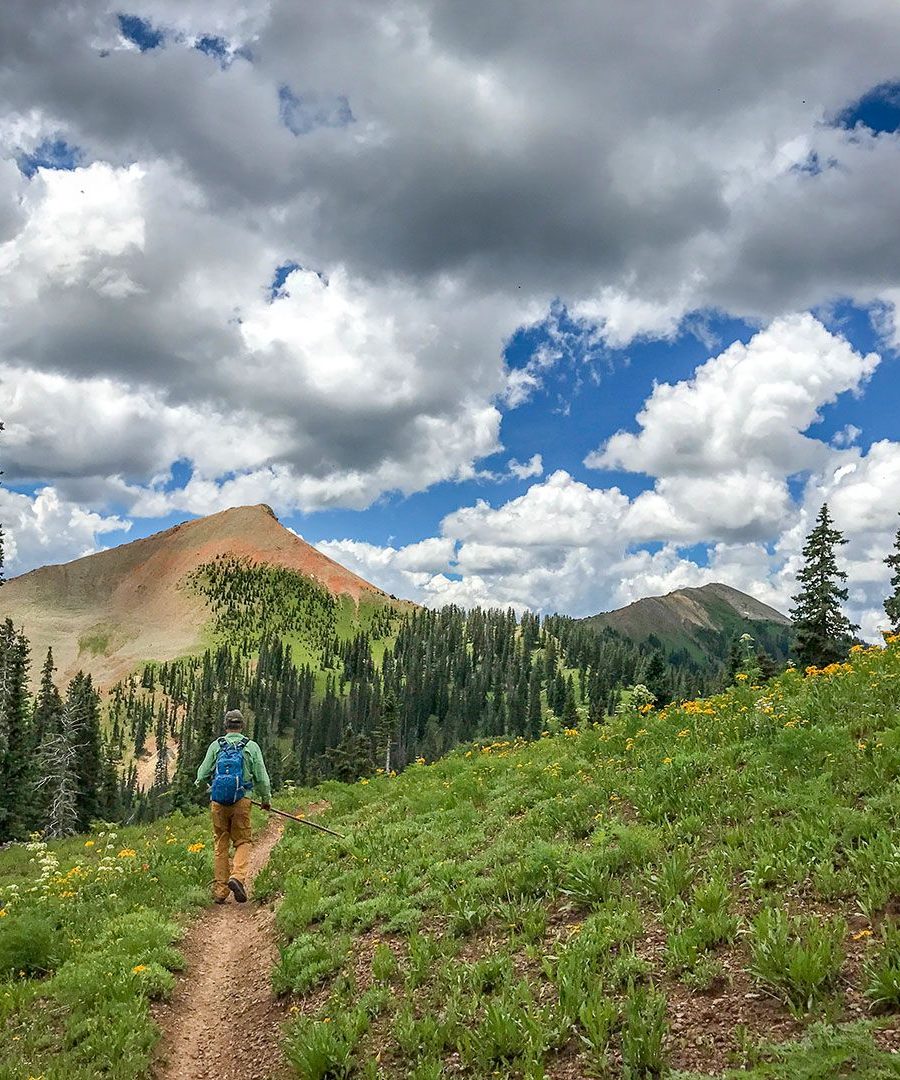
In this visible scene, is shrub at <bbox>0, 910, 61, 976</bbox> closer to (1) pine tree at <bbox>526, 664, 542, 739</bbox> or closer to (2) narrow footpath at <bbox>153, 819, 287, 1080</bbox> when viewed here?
(2) narrow footpath at <bbox>153, 819, 287, 1080</bbox>

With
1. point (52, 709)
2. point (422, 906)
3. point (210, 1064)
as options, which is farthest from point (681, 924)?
point (52, 709)

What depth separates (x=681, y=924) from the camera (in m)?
7.12

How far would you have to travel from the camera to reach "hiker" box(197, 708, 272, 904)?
12.8m

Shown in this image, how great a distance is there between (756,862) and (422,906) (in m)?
4.72

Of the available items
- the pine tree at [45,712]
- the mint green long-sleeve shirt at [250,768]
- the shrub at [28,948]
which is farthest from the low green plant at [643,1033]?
the pine tree at [45,712]

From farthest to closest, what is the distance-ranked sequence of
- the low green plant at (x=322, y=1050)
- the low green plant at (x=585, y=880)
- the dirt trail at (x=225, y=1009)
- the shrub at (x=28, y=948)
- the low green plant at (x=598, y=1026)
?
1. the shrub at (x=28, y=948)
2. the low green plant at (x=585, y=880)
3. the dirt trail at (x=225, y=1009)
4. the low green plant at (x=322, y=1050)
5. the low green plant at (x=598, y=1026)

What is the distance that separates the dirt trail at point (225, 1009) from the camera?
23.9ft

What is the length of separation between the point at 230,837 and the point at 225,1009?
478 centimetres

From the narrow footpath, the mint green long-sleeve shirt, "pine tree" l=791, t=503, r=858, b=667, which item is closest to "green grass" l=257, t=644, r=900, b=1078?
the narrow footpath

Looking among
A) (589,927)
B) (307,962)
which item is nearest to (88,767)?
(307,962)

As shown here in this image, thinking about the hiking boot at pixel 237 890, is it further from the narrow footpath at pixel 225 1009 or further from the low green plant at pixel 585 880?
the low green plant at pixel 585 880

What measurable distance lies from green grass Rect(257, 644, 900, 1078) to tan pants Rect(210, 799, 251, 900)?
0.68 meters

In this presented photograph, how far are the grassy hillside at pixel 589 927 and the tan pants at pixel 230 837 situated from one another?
27.9 inches

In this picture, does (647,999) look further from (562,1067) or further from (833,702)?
(833,702)
